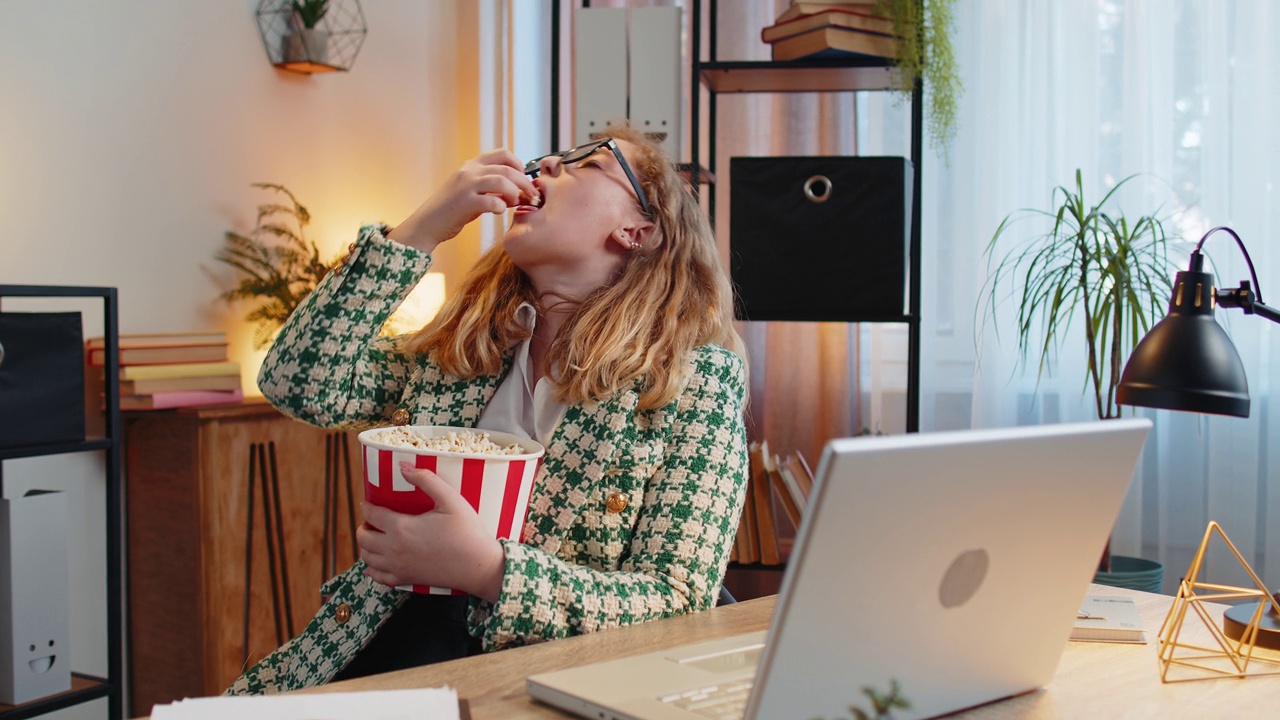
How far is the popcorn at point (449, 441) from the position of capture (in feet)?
3.99

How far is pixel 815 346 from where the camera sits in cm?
347

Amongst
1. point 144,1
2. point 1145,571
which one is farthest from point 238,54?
point 1145,571

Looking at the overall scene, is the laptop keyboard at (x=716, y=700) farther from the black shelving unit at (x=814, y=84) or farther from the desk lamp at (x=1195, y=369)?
the black shelving unit at (x=814, y=84)

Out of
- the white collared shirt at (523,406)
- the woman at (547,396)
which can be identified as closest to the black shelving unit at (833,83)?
the woman at (547,396)

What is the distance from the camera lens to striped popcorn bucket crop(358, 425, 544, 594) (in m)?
1.17

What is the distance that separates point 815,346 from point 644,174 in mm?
1795

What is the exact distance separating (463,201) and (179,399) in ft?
4.06

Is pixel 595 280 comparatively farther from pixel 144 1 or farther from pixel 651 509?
pixel 144 1

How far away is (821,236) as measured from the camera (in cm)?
265

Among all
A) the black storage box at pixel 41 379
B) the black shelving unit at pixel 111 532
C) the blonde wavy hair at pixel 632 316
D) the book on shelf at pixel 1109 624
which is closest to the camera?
the book on shelf at pixel 1109 624

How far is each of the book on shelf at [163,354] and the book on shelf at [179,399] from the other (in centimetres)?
8

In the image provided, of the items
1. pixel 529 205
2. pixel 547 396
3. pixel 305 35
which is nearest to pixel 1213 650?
pixel 547 396

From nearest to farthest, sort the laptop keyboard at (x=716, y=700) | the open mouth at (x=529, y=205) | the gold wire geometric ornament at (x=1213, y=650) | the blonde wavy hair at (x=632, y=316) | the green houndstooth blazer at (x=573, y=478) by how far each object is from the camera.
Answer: the laptop keyboard at (x=716, y=700), the gold wire geometric ornament at (x=1213, y=650), the green houndstooth blazer at (x=573, y=478), the blonde wavy hair at (x=632, y=316), the open mouth at (x=529, y=205)

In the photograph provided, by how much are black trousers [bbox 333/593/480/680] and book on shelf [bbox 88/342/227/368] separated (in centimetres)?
128
